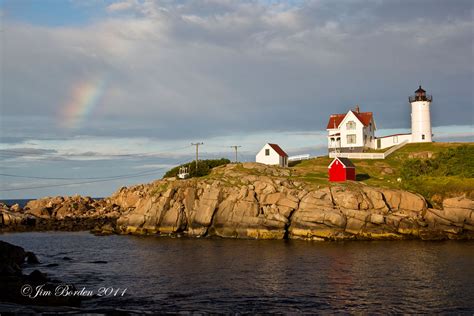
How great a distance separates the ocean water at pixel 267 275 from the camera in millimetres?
32188

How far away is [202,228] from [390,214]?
24.8 meters

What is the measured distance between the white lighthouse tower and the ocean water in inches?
2127

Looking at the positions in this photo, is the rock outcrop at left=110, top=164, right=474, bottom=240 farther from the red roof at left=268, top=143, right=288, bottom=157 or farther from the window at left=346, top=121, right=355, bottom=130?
the window at left=346, top=121, right=355, bottom=130

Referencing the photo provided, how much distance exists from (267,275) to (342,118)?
7089cm

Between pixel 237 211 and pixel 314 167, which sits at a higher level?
pixel 314 167

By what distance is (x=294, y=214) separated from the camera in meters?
65.4

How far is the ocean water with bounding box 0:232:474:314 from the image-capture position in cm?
3219

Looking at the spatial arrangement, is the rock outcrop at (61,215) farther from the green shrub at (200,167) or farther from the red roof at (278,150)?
the red roof at (278,150)

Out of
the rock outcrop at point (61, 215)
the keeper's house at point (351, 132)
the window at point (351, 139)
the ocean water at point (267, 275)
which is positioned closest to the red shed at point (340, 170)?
the ocean water at point (267, 275)

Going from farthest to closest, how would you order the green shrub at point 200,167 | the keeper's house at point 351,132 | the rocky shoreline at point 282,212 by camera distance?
the keeper's house at point 351,132 → the green shrub at point 200,167 → the rocky shoreline at point 282,212

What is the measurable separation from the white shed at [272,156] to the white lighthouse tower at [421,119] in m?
31.4

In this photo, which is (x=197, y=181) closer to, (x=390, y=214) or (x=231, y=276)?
(x=390, y=214)

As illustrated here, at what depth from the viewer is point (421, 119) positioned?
108 m

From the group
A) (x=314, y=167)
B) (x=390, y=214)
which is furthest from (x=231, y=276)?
(x=314, y=167)
